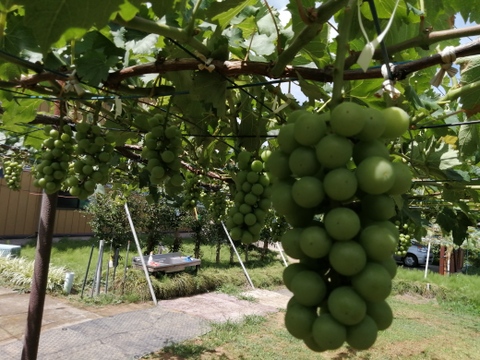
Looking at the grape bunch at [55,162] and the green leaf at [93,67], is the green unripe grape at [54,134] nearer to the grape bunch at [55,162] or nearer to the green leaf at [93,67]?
the grape bunch at [55,162]

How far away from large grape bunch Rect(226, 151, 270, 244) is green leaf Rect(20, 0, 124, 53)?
97 cm

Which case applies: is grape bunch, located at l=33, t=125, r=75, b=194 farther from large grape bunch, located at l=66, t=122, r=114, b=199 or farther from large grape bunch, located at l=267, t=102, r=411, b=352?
large grape bunch, located at l=267, t=102, r=411, b=352

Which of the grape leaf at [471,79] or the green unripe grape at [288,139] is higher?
the grape leaf at [471,79]

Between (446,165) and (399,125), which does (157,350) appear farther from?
(399,125)

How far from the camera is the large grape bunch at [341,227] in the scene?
629 millimetres

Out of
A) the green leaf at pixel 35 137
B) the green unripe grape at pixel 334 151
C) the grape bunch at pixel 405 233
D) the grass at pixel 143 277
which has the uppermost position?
the green leaf at pixel 35 137

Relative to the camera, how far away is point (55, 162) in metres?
1.95

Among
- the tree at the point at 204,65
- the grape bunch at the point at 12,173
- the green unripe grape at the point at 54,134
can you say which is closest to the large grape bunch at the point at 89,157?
the tree at the point at 204,65

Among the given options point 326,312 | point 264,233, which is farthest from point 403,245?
point 264,233

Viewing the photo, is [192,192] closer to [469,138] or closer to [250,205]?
[250,205]

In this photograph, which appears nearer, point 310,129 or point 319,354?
point 310,129

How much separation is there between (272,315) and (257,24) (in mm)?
7282

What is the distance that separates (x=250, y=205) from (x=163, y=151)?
0.45 m

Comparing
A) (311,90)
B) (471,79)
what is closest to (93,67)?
(311,90)
